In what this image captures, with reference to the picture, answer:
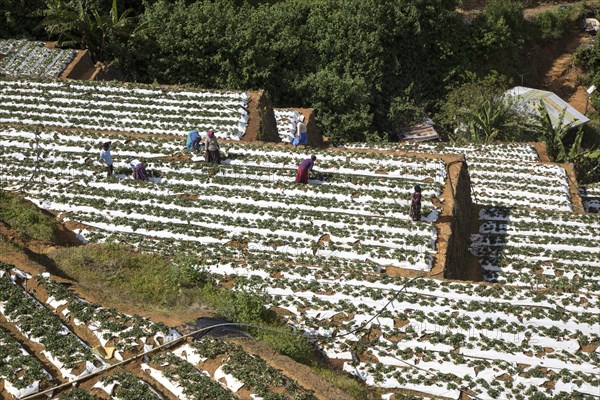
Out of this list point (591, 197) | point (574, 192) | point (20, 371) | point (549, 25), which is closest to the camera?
point (20, 371)

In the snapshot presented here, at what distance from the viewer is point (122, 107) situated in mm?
25344

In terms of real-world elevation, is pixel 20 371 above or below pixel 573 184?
above

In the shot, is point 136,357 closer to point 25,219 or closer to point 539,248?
point 25,219

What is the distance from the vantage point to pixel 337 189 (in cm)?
2002

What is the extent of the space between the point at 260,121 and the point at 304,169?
195 inches

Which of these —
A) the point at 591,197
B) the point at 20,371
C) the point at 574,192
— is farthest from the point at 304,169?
the point at 591,197

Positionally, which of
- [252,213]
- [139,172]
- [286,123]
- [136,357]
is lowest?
[136,357]

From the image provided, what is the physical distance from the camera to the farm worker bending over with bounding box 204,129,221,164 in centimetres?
2108

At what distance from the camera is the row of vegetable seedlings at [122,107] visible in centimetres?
2430

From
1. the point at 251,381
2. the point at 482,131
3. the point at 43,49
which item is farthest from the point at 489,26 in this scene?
the point at 251,381

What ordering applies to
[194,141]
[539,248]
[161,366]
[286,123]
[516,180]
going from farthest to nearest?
[286,123]
[516,180]
[194,141]
[539,248]
[161,366]

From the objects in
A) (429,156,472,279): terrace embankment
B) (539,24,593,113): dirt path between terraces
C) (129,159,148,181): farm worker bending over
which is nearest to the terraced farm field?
(429,156,472,279): terrace embankment

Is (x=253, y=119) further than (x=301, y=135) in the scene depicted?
Yes

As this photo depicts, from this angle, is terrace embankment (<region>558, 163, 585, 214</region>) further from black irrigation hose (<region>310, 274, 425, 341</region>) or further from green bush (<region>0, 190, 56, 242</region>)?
green bush (<region>0, 190, 56, 242</region>)
